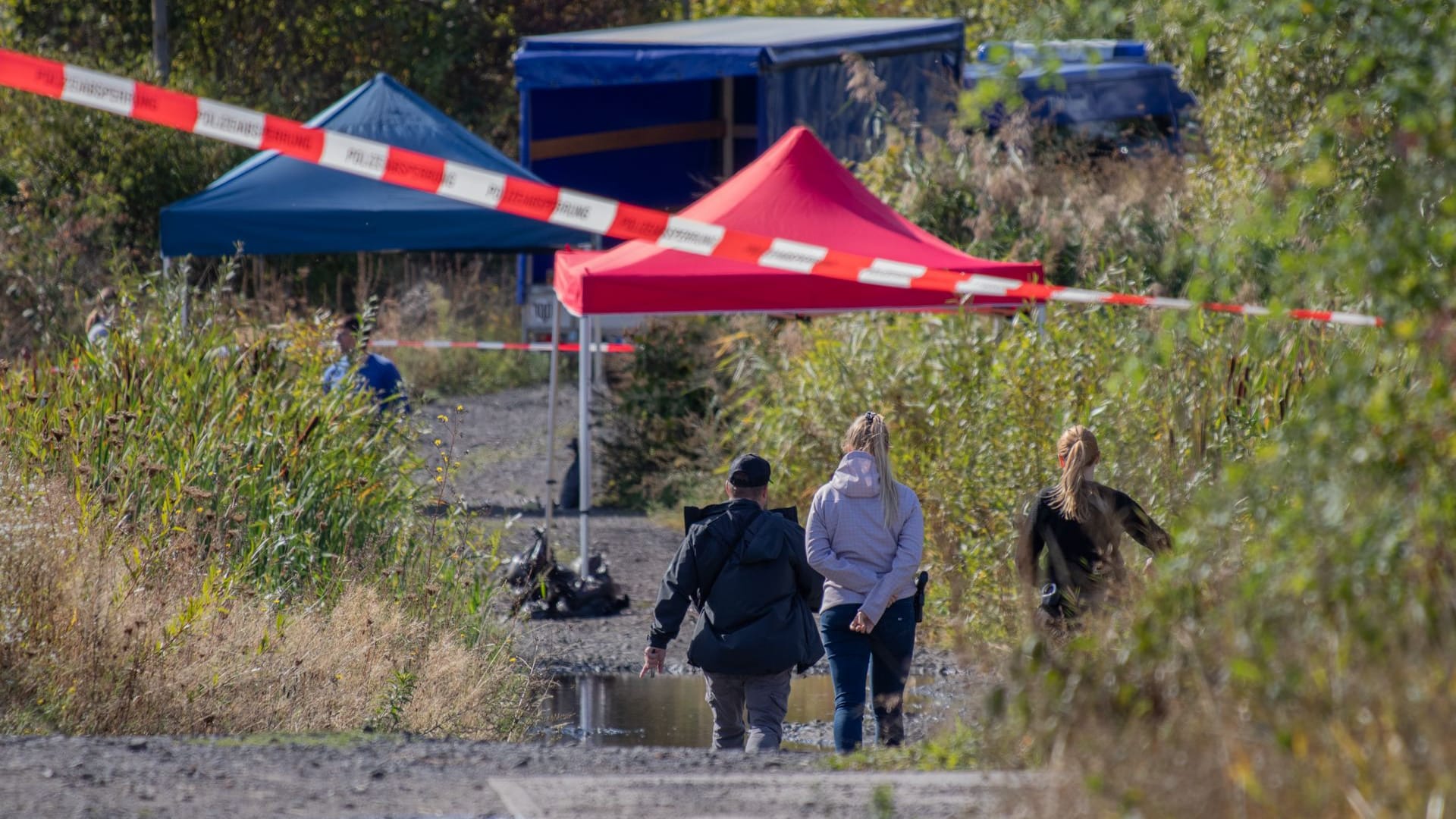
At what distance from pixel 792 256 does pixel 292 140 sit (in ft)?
8.49

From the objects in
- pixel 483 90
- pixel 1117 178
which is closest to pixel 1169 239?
pixel 1117 178

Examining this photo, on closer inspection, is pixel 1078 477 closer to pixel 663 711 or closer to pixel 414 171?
pixel 663 711

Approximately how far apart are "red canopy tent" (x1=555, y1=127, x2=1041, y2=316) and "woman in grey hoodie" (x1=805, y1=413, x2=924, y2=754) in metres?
2.66

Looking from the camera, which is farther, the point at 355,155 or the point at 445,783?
the point at 355,155

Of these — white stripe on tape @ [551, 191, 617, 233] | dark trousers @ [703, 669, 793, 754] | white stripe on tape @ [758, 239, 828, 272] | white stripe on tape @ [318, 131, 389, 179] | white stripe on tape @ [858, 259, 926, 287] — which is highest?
white stripe on tape @ [318, 131, 389, 179]

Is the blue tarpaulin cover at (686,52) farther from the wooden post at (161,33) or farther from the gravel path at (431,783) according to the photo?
the gravel path at (431,783)

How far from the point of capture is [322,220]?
11.7 metres

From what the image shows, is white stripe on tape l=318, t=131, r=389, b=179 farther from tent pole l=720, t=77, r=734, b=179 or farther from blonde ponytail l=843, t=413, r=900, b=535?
tent pole l=720, t=77, r=734, b=179

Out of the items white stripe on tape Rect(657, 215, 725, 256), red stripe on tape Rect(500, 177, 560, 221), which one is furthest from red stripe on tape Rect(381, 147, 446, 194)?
white stripe on tape Rect(657, 215, 725, 256)

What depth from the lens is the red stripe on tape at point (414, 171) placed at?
7.00m

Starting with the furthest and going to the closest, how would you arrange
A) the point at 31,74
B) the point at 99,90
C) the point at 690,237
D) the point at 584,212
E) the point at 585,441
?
1. the point at 585,441
2. the point at 690,237
3. the point at 584,212
4. the point at 99,90
5. the point at 31,74

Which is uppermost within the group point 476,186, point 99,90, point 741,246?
point 99,90

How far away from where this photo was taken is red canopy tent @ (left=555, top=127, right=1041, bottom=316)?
9.09 meters

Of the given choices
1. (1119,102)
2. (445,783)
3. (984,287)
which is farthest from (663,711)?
(1119,102)
